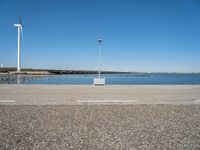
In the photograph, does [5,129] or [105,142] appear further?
[5,129]

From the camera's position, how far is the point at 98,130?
7246mm

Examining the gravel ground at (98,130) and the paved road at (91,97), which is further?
the paved road at (91,97)

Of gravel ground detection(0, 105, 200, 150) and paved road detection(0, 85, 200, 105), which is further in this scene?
paved road detection(0, 85, 200, 105)

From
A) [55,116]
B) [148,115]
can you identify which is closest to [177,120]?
[148,115]

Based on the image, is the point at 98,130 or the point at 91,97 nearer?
the point at 98,130

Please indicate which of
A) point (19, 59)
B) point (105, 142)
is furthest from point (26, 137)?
point (19, 59)

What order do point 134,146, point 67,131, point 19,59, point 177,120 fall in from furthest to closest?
1. point 19,59
2. point 177,120
3. point 67,131
4. point 134,146

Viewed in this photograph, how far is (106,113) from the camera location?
401 inches

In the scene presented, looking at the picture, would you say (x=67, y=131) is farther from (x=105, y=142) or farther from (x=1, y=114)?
(x=1, y=114)

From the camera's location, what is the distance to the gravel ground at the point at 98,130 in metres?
5.89

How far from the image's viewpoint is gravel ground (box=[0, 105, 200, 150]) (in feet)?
19.3

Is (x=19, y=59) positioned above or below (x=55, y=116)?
above

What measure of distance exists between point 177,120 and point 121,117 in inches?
83.3

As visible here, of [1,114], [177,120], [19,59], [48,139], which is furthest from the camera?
[19,59]
